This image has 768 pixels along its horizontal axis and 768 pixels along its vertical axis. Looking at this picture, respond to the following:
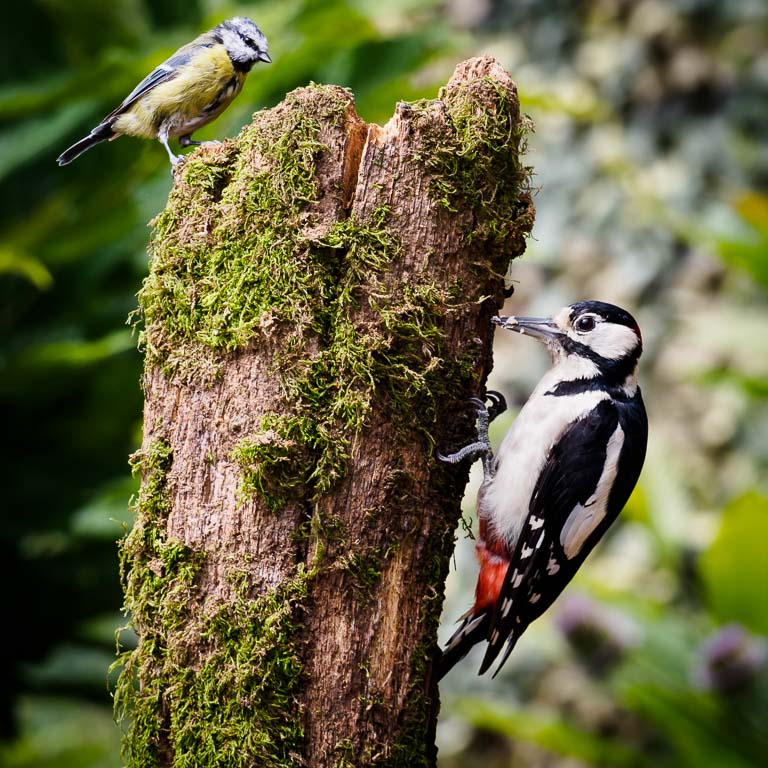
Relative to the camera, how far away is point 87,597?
4449mm

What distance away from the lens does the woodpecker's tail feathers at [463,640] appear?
2.39 meters

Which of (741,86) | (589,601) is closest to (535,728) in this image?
(589,601)

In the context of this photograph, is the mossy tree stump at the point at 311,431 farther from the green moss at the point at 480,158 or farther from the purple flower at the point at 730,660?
the purple flower at the point at 730,660

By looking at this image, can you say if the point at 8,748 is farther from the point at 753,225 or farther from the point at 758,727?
the point at 753,225

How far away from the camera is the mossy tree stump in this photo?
209 centimetres

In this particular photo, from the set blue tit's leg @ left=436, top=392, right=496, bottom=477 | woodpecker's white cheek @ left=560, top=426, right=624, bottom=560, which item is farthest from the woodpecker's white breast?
blue tit's leg @ left=436, top=392, right=496, bottom=477

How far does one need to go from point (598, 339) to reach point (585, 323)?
6cm

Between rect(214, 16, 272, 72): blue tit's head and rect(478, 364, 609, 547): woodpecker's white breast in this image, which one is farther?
rect(478, 364, 609, 547): woodpecker's white breast

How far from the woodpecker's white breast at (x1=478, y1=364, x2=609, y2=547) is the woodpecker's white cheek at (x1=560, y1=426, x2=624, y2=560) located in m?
0.11

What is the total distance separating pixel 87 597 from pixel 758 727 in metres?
3.10

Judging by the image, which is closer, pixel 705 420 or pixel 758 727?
pixel 758 727

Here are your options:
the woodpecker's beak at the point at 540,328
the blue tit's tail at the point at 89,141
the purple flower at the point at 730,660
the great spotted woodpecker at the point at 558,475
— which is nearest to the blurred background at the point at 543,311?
the purple flower at the point at 730,660

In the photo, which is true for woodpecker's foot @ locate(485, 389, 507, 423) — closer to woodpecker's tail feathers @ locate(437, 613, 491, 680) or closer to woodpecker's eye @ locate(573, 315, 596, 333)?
woodpecker's eye @ locate(573, 315, 596, 333)

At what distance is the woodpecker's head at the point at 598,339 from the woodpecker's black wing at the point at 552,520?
154 millimetres
